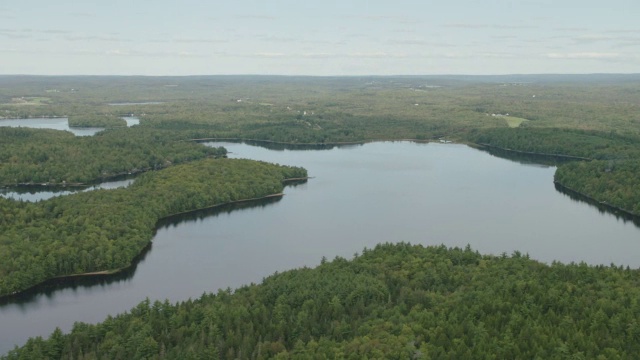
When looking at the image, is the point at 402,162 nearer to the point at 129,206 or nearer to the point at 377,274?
the point at 129,206

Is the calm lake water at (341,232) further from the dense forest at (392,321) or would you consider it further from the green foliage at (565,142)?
the green foliage at (565,142)

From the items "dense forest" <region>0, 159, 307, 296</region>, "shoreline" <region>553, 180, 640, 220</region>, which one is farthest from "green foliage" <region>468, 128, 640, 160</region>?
"dense forest" <region>0, 159, 307, 296</region>

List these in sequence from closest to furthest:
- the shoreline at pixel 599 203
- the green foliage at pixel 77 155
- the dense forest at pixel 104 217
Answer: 1. the dense forest at pixel 104 217
2. the shoreline at pixel 599 203
3. the green foliage at pixel 77 155

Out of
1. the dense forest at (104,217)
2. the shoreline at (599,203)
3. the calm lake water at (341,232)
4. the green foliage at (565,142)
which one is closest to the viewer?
the calm lake water at (341,232)

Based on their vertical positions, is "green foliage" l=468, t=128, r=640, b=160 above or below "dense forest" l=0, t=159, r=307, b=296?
above

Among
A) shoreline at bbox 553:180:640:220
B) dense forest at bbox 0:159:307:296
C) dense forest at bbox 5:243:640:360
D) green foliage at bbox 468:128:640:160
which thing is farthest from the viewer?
green foliage at bbox 468:128:640:160

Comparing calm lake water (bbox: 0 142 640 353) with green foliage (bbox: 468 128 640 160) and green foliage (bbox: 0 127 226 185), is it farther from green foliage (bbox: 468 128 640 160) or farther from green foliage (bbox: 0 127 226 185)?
green foliage (bbox: 0 127 226 185)

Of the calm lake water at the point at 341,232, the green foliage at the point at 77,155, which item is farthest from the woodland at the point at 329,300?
the green foliage at the point at 77,155
